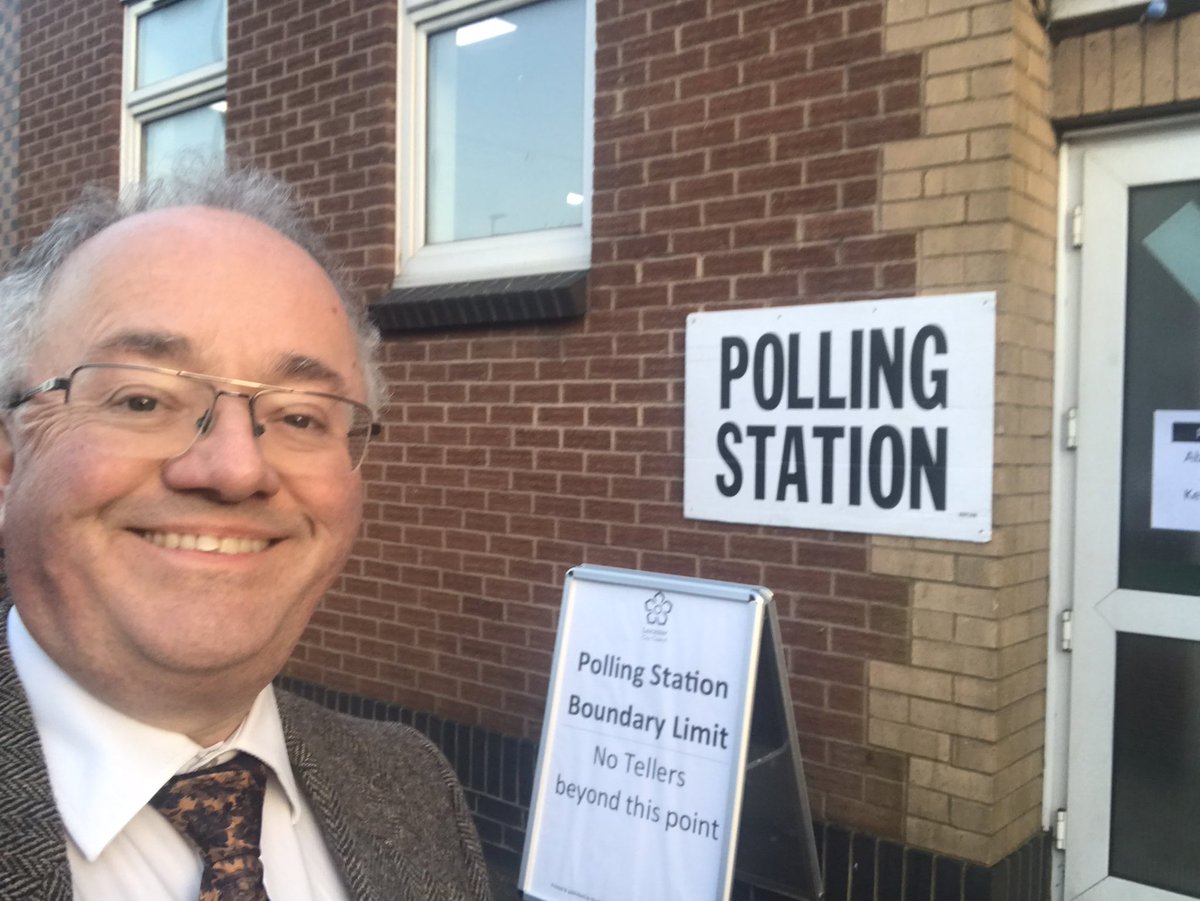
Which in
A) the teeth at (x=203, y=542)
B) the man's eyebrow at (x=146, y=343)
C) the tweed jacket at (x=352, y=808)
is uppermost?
the man's eyebrow at (x=146, y=343)

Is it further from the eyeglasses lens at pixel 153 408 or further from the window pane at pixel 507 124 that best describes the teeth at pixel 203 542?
the window pane at pixel 507 124

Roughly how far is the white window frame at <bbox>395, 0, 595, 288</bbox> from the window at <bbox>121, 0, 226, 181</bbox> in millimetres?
1396

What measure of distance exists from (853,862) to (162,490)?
8.74ft

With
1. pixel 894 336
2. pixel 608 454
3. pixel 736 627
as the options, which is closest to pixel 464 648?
pixel 608 454

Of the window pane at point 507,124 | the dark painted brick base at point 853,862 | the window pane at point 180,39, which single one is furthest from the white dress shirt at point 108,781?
the window pane at point 180,39

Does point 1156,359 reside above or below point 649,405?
above

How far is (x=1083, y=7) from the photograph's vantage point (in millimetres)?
2992

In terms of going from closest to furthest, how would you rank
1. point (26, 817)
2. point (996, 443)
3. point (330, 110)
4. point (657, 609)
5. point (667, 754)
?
1. point (26, 817)
2. point (667, 754)
3. point (657, 609)
4. point (996, 443)
5. point (330, 110)

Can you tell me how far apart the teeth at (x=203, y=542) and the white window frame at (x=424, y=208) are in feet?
9.35

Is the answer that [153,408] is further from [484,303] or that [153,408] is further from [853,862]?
[484,303]

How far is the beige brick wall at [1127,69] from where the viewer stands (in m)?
2.86

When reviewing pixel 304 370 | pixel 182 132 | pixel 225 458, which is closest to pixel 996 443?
pixel 304 370

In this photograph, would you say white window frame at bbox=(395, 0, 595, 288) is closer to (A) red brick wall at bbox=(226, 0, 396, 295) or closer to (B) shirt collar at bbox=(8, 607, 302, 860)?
(A) red brick wall at bbox=(226, 0, 396, 295)

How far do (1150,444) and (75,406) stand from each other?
2891mm
